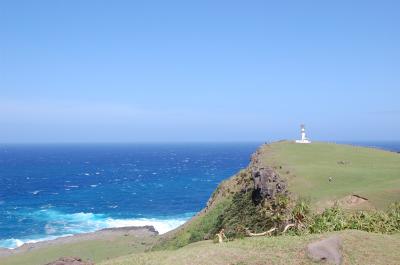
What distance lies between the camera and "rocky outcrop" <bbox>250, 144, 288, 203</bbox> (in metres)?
35.6

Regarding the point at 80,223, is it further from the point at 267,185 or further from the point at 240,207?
the point at 267,185

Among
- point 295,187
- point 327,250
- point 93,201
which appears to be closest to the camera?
point 327,250

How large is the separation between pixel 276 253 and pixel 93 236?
4844 cm

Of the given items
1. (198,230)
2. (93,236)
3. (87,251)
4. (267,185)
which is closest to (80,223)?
(93,236)

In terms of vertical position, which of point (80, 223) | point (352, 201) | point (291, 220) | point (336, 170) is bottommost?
point (80, 223)

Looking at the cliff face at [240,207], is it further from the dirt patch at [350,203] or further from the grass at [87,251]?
the grass at [87,251]

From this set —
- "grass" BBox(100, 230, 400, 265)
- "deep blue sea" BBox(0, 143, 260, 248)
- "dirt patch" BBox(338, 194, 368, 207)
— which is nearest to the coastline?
"deep blue sea" BBox(0, 143, 260, 248)

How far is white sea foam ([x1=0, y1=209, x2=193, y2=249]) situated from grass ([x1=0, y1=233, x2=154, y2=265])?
308 inches

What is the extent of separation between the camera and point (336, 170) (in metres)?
40.5

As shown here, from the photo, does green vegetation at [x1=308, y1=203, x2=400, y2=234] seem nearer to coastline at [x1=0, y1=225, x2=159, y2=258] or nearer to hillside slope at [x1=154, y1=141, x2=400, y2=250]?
hillside slope at [x1=154, y1=141, x2=400, y2=250]

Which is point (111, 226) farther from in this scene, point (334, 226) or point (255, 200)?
point (334, 226)

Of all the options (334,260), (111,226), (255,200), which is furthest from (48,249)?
(334,260)

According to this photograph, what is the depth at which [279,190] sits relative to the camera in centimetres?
3556

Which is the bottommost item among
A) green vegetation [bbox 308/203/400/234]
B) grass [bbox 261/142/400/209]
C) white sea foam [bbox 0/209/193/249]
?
white sea foam [bbox 0/209/193/249]
